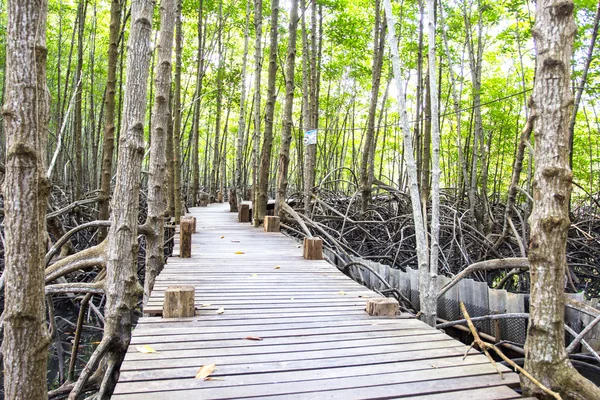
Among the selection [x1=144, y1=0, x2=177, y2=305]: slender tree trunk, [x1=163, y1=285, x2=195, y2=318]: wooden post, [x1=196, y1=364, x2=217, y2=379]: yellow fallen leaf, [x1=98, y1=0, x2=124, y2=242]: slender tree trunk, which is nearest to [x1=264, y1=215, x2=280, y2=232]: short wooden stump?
[x1=98, y1=0, x2=124, y2=242]: slender tree trunk

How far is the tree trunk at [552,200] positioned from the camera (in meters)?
1.74

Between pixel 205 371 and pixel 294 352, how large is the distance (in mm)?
488

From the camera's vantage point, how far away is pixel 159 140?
4.35 m

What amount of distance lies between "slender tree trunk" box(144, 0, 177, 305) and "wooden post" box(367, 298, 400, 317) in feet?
7.29

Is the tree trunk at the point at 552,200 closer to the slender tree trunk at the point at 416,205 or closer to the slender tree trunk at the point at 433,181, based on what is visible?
the slender tree trunk at the point at 433,181

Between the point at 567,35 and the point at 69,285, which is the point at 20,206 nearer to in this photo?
the point at 69,285

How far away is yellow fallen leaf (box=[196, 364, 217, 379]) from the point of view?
1.94 meters

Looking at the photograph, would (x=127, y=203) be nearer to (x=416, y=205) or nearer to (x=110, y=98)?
(x=416, y=205)

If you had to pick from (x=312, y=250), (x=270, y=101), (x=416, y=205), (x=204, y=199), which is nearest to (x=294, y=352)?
(x=416, y=205)

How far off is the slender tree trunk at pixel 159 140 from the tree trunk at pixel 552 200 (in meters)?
3.31

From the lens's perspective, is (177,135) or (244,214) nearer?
(177,135)

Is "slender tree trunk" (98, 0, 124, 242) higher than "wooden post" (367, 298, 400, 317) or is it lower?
higher

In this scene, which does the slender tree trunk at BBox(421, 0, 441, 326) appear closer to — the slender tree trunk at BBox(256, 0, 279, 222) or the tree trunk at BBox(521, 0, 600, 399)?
the tree trunk at BBox(521, 0, 600, 399)

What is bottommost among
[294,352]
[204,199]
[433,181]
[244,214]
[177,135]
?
[294,352]
